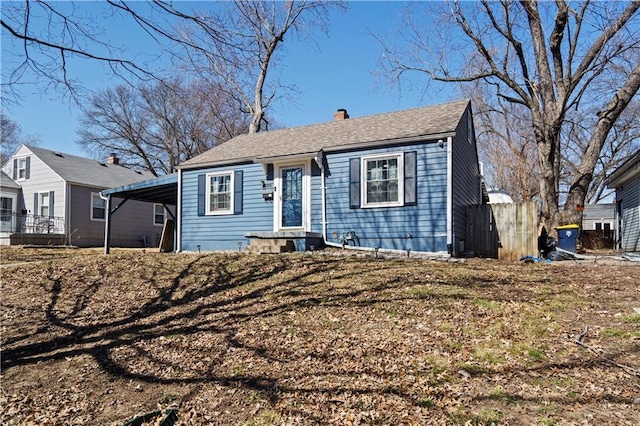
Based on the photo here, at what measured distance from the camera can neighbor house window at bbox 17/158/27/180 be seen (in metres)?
22.4

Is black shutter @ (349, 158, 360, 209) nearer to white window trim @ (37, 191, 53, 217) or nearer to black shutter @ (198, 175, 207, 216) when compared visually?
black shutter @ (198, 175, 207, 216)

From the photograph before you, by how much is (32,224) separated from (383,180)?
60.7 feet

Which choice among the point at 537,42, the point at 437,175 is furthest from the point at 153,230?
the point at 537,42

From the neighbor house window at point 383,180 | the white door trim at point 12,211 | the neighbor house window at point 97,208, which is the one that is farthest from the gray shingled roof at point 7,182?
the neighbor house window at point 383,180

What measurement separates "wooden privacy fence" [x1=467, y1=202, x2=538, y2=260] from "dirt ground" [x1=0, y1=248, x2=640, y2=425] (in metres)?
3.39

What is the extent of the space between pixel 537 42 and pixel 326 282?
1228 cm

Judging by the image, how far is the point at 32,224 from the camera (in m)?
20.7

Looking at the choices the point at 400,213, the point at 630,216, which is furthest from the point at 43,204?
the point at 630,216

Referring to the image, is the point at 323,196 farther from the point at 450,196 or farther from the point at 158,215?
the point at 158,215

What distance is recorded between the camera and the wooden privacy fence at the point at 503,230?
10.8m

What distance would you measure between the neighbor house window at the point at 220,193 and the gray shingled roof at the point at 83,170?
11.4m

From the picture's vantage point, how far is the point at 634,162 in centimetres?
1380

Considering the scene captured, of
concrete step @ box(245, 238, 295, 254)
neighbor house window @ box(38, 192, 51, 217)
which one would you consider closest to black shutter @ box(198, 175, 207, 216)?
concrete step @ box(245, 238, 295, 254)

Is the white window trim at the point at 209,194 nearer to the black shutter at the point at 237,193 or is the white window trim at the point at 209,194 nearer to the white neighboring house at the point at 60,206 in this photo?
the black shutter at the point at 237,193
